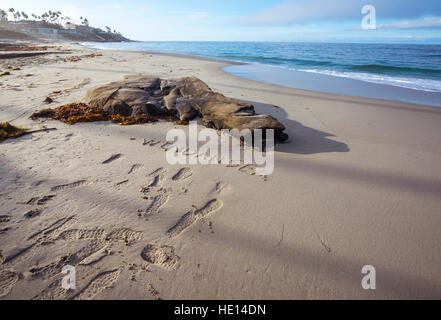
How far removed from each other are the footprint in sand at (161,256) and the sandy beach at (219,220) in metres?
0.01

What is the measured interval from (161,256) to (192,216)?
521 mm

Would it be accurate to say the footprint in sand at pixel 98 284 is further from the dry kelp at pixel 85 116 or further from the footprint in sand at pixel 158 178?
the dry kelp at pixel 85 116

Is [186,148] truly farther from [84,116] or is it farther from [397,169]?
[397,169]

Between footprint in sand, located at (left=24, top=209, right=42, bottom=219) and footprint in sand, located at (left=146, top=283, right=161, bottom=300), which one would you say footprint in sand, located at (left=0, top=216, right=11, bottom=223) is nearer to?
footprint in sand, located at (left=24, top=209, right=42, bottom=219)

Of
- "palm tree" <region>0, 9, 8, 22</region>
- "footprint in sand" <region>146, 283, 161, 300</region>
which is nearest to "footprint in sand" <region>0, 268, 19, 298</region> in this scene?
"footprint in sand" <region>146, 283, 161, 300</region>

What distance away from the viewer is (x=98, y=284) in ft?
5.45

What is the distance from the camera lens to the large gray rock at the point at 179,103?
4078 millimetres

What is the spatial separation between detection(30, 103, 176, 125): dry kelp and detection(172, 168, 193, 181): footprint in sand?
2.17 meters

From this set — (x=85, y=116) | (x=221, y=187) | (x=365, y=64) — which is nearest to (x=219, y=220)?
(x=221, y=187)

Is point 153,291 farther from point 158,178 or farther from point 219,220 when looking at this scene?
point 158,178

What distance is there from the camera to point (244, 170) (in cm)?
311

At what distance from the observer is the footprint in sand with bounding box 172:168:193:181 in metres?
2.91

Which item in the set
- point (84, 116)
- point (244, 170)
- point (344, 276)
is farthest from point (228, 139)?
point (84, 116)

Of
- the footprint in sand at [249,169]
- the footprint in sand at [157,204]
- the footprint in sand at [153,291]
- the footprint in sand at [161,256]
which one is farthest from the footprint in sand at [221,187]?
the footprint in sand at [153,291]
